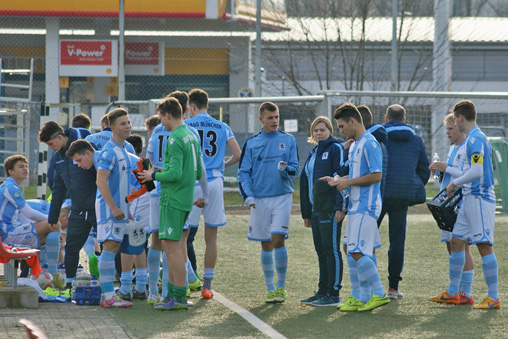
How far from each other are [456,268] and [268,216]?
1866 mm

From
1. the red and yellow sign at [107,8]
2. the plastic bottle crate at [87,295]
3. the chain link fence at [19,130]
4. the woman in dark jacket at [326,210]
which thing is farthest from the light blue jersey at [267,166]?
the red and yellow sign at [107,8]

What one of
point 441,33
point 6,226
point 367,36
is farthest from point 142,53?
point 6,226

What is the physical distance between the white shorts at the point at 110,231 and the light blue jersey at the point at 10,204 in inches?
59.5

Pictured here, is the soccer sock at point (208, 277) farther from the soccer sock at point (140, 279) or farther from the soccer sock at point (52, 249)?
the soccer sock at point (52, 249)

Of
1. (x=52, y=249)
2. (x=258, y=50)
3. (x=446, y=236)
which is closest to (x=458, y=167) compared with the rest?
(x=446, y=236)

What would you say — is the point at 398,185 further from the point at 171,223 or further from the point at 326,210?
the point at 171,223

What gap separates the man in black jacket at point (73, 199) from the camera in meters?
8.46

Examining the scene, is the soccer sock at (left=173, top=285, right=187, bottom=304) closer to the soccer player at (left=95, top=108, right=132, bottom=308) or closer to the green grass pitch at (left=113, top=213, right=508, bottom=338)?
the green grass pitch at (left=113, top=213, right=508, bottom=338)

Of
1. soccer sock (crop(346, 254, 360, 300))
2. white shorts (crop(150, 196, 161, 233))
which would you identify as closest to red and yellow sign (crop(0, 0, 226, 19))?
white shorts (crop(150, 196, 161, 233))

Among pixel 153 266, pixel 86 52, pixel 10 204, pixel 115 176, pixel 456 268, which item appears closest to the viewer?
pixel 115 176

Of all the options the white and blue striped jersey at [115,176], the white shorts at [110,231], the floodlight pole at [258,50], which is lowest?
the white shorts at [110,231]

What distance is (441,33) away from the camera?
1043 inches

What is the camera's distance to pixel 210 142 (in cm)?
885

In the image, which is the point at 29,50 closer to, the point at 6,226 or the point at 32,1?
the point at 32,1
